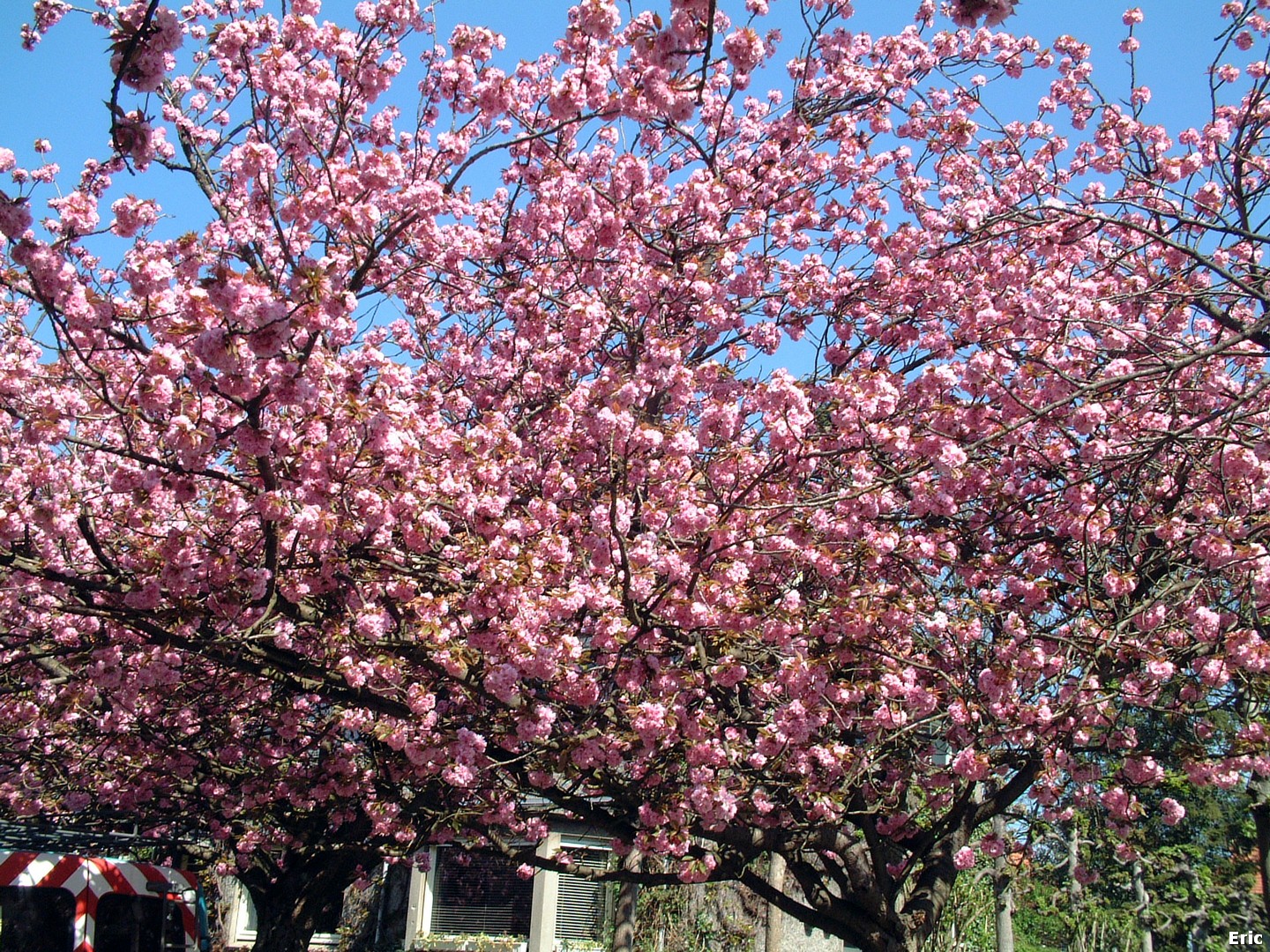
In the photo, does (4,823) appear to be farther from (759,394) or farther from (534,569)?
(759,394)

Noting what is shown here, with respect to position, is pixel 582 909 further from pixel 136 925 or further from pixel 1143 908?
pixel 136 925

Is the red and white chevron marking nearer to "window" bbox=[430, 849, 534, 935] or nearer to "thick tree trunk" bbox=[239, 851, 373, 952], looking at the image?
"thick tree trunk" bbox=[239, 851, 373, 952]

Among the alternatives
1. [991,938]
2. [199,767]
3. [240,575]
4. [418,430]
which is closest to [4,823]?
[199,767]

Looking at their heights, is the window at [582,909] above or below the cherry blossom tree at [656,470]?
below

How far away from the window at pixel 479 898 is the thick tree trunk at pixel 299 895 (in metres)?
5.76

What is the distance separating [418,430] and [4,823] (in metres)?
5.91

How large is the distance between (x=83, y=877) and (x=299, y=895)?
3805 millimetres

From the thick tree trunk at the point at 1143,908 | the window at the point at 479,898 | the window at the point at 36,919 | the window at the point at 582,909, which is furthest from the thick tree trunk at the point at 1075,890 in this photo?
the window at the point at 36,919

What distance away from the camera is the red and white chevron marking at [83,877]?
20.7 ft

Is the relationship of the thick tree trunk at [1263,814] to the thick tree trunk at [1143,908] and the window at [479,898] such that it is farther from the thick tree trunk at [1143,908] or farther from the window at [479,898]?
the window at [479,898]

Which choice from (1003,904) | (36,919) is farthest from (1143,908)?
(36,919)

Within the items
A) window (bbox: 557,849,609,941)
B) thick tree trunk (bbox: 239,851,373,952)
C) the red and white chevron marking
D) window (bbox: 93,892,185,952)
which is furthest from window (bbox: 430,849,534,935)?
the red and white chevron marking

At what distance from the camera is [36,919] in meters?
6.36

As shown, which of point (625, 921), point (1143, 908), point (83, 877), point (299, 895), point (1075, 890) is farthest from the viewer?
point (1075, 890)
